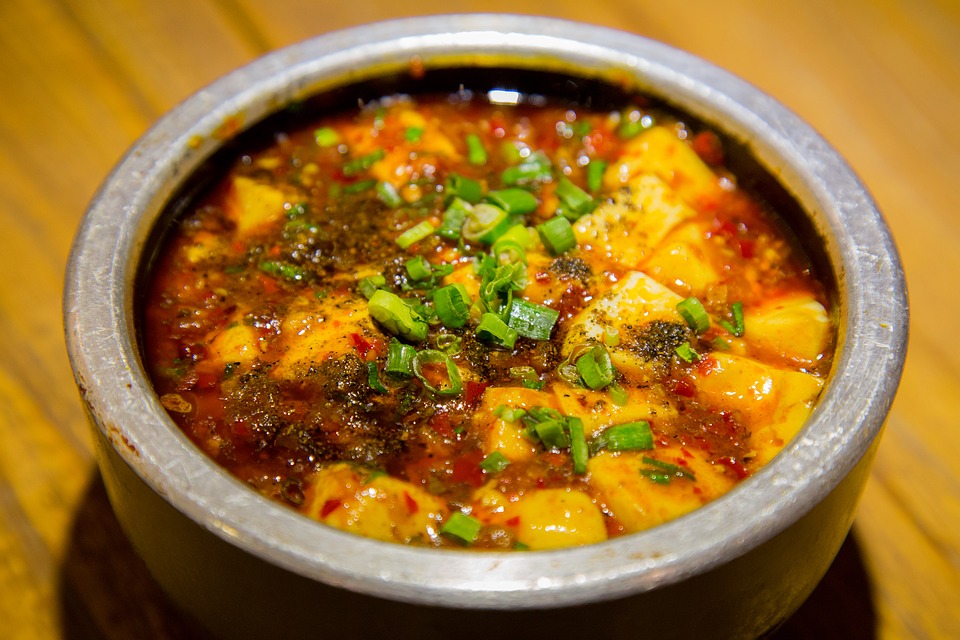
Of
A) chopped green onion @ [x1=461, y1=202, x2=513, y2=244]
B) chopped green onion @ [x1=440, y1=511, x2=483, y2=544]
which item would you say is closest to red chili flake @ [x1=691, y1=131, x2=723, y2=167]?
chopped green onion @ [x1=461, y1=202, x2=513, y2=244]

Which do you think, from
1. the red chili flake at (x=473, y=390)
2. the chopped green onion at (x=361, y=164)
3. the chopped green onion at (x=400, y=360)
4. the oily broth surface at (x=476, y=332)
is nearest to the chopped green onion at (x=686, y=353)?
the oily broth surface at (x=476, y=332)

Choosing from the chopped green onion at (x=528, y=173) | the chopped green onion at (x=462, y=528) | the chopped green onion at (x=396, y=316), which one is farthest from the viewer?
the chopped green onion at (x=528, y=173)

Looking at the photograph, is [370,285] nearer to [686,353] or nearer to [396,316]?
[396,316]

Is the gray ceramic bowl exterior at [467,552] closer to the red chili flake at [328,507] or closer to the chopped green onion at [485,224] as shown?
the red chili flake at [328,507]

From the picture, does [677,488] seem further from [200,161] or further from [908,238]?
[908,238]

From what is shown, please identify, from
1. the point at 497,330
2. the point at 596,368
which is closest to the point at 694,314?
the point at 596,368

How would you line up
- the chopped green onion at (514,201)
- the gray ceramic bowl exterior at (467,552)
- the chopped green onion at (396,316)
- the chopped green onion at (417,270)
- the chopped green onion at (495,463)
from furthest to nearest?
the chopped green onion at (514,201)
the chopped green onion at (417,270)
the chopped green onion at (396,316)
the chopped green onion at (495,463)
the gray ceramic bowl exterior at (467,552)
